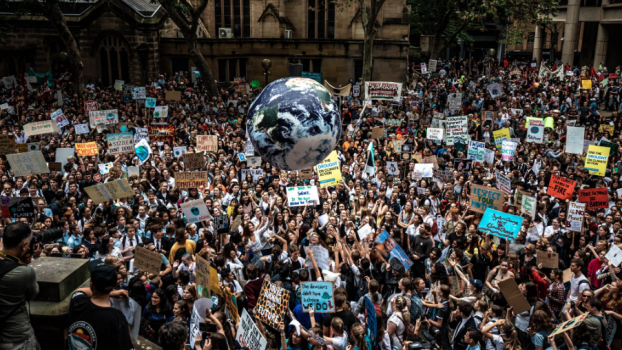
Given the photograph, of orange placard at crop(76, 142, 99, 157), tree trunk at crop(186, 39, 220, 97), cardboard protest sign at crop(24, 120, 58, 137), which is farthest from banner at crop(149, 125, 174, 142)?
tree trunk at crop(186, 39, 220, 97)

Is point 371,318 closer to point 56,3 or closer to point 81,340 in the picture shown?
point 81,340

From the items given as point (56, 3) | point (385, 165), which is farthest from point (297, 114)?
point (56, 3)

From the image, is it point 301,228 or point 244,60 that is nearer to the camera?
point 301,228

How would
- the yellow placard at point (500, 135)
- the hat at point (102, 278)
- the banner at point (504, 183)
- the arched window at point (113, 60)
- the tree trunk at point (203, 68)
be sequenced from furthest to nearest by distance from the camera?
the arched window at point (113, 60), the tree trunk at point (203, 68), the yellow placard at point (500, 135), the banner at point (504, 183), the hat at point (102, 278)

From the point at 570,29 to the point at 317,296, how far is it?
126 feet

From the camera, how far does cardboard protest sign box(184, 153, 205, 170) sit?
14.1 meters

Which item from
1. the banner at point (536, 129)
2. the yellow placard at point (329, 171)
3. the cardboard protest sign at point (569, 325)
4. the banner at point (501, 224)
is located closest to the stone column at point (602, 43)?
the banner at point (536, 129)

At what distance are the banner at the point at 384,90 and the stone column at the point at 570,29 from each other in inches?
877

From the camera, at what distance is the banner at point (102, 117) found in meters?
17.6

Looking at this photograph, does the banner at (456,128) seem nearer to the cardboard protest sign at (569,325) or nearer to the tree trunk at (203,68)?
the cardboard protest sign at (569,325)

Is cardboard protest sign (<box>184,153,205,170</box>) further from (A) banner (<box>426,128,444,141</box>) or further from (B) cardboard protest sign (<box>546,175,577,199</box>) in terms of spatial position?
(B) cardboard protest sign (<box>546,175,577,199</box>)

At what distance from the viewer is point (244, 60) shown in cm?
3419

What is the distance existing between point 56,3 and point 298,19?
1574 centimetres

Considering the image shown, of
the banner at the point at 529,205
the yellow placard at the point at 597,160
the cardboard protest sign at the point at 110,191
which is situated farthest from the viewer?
the yellow placard at the point at 597,160
